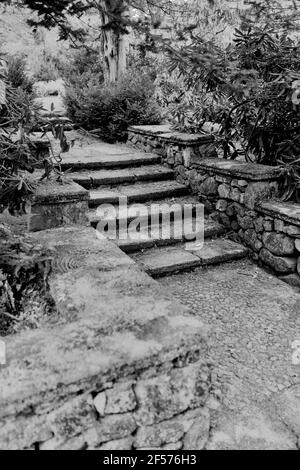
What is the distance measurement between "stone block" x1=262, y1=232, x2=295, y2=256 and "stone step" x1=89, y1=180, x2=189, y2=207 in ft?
4.47

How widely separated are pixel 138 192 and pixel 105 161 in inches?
29.0

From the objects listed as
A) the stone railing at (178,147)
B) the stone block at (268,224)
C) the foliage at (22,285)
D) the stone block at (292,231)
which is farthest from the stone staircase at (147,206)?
the foliage at (22,285)

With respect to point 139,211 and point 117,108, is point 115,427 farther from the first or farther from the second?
point 117,108

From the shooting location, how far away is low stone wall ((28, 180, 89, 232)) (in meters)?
3.00

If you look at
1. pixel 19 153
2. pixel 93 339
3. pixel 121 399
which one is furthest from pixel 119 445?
pixel 19 153

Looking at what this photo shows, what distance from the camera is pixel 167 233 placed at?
411 cm

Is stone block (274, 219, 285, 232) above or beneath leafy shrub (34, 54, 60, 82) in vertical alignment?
beneath

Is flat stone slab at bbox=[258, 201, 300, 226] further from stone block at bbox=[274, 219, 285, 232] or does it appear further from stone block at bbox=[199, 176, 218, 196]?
stone block at bbox=[199, 176, 218, 196]

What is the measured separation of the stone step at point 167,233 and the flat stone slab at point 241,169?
0.60m

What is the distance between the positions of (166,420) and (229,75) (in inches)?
61.2

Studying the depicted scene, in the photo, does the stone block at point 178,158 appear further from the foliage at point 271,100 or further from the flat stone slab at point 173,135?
the foliage at point 271,100

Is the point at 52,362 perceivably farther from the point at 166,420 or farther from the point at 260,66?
the point at 260,66

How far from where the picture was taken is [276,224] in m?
3.64

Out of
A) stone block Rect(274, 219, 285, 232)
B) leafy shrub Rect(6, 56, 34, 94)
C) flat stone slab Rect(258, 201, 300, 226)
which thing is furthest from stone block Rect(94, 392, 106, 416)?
leafy shrub Rect(6, 56, 34, 94)
